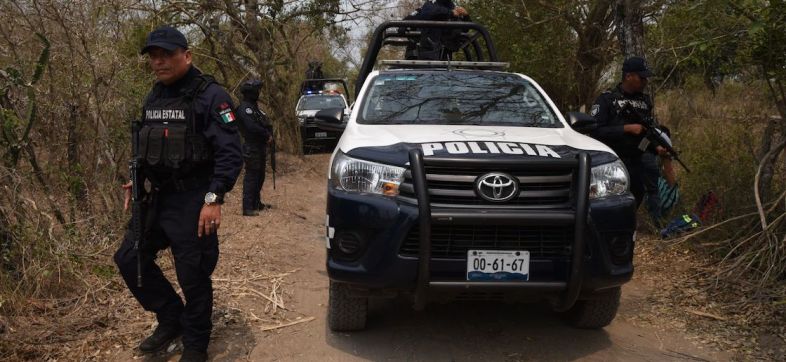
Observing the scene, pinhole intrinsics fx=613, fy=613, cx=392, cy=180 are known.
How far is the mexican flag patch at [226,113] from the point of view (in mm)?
3156

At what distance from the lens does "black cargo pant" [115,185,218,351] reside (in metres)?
3.19

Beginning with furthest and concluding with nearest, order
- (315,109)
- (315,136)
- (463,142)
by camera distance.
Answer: (315,109) → (315,136) → (463,142)

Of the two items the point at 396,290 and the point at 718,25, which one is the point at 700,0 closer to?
the point at 718,25

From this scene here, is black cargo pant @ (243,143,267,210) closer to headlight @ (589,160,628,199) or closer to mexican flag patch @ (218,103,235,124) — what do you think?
mexican flag patch @ (218,103,235,124)

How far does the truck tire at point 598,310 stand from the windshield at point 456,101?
3.87ft

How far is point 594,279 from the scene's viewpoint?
10.4 ft

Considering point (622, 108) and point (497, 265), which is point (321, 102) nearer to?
point (622, 108)

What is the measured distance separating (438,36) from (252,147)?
2.65 metres

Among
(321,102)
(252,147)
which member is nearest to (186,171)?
(252,147)

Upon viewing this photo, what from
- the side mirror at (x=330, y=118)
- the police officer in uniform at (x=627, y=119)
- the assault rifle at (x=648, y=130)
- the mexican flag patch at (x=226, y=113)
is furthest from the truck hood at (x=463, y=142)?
the assault rifle at (x=648, y=130)

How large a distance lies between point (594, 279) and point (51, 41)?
4.42m

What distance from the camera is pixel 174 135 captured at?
311cm

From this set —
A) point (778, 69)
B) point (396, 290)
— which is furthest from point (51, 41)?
point (778, 69)

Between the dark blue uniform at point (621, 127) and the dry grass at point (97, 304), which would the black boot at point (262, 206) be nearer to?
the dry grass at point (97, 304)
